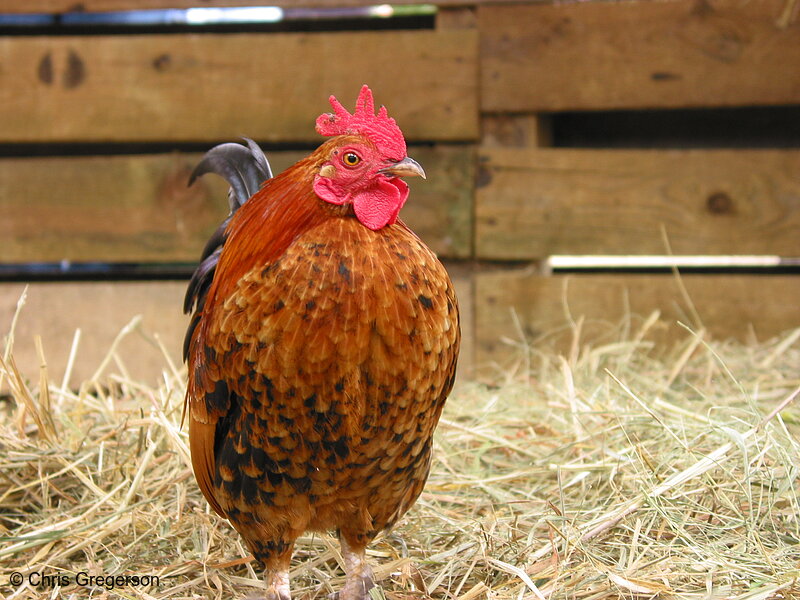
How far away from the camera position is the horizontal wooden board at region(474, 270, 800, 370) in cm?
313

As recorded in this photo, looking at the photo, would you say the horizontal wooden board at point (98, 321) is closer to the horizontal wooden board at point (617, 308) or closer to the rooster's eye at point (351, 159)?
the horizontal wooden board at point (617, 308)

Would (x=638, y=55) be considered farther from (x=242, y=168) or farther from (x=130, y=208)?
(x=130, y=208)

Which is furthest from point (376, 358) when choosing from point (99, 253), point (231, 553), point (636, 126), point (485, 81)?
point (636, 126)

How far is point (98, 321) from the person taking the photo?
10.8 feet

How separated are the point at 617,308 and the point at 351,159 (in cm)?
197

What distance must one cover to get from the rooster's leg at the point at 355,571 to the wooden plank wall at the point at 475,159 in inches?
61.1

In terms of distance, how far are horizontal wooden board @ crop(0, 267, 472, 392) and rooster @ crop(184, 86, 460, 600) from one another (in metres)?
1.63

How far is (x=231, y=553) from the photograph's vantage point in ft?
6.49

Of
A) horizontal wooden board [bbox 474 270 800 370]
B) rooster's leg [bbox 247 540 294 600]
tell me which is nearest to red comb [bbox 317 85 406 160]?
rooster's leg [bbox 247 540 294 600]

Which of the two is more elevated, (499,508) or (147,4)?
(147,4)

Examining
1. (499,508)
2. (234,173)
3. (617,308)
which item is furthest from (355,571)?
(617,308)

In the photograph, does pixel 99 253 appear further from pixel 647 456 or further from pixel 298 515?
pixel 647 456

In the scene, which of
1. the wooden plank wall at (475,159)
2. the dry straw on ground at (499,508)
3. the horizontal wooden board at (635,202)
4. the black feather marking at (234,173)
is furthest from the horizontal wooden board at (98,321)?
the black feather marking at (234,173)

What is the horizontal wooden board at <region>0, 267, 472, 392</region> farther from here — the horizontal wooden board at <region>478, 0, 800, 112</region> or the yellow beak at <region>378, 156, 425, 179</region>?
the yellow beak at <region>378, 156, 425, 179</region>
